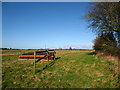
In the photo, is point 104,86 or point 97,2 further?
point 97,2

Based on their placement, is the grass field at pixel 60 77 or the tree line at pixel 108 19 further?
the tree line at pixel 108 19

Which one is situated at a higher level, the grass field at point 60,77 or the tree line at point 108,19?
the tree line at point 108,19

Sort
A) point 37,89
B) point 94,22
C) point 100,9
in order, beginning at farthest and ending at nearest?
point 94,22 → point 100,9 → point 37,89

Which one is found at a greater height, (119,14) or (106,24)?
(119,14)


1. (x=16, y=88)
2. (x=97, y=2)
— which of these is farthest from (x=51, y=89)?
(x=97, y=2)

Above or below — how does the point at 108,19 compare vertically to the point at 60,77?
above

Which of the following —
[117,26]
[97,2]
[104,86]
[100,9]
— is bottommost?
[104,86]

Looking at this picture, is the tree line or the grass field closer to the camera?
the grass field

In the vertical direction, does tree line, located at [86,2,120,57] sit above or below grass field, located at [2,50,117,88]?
above

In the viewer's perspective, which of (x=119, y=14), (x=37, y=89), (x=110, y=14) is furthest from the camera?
(x=110, y=14)

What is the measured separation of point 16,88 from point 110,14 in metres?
12.9

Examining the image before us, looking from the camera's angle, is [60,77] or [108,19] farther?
[108,19]

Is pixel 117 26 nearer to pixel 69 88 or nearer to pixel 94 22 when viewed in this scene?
pixel 94 22

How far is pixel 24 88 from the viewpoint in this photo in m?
4.30
